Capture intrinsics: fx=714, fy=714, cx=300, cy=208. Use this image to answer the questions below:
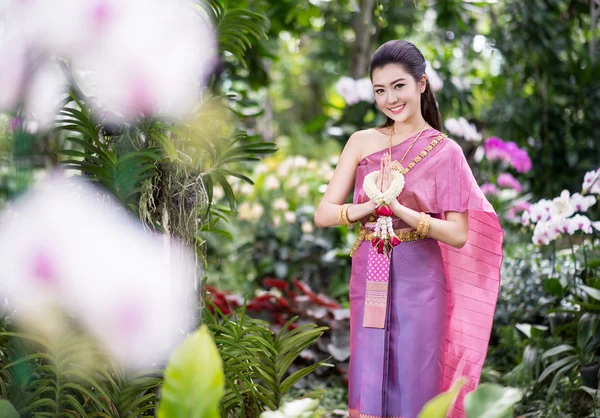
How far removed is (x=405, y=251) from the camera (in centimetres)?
229

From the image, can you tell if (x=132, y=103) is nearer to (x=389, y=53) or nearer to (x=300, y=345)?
(x=389, y=53)

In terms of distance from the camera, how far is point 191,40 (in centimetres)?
257

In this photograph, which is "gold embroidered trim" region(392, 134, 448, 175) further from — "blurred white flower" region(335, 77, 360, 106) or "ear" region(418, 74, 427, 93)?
"blurred white flower" region(335, 77, 360, 106)

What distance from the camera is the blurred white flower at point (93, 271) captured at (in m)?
2.36

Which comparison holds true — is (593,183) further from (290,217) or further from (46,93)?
(290,217)

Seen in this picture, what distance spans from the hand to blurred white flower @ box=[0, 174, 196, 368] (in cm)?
86

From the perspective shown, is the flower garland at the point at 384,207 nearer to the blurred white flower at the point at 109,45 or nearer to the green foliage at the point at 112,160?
the green foliage at the point at 112,160

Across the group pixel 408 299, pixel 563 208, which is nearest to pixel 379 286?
pixel 408 299

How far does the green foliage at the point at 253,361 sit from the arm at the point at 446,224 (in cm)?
66

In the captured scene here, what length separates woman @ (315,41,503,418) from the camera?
88.0 inches

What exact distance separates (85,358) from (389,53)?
4.68 feet

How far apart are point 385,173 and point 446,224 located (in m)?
0.25

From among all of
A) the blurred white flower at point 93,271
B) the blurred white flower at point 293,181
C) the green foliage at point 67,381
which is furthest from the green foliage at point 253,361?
the blurred white flower at point 293,181

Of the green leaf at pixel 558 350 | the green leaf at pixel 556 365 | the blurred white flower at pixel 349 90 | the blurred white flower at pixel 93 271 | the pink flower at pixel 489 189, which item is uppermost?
the blurred white flower at pixel 349 90
